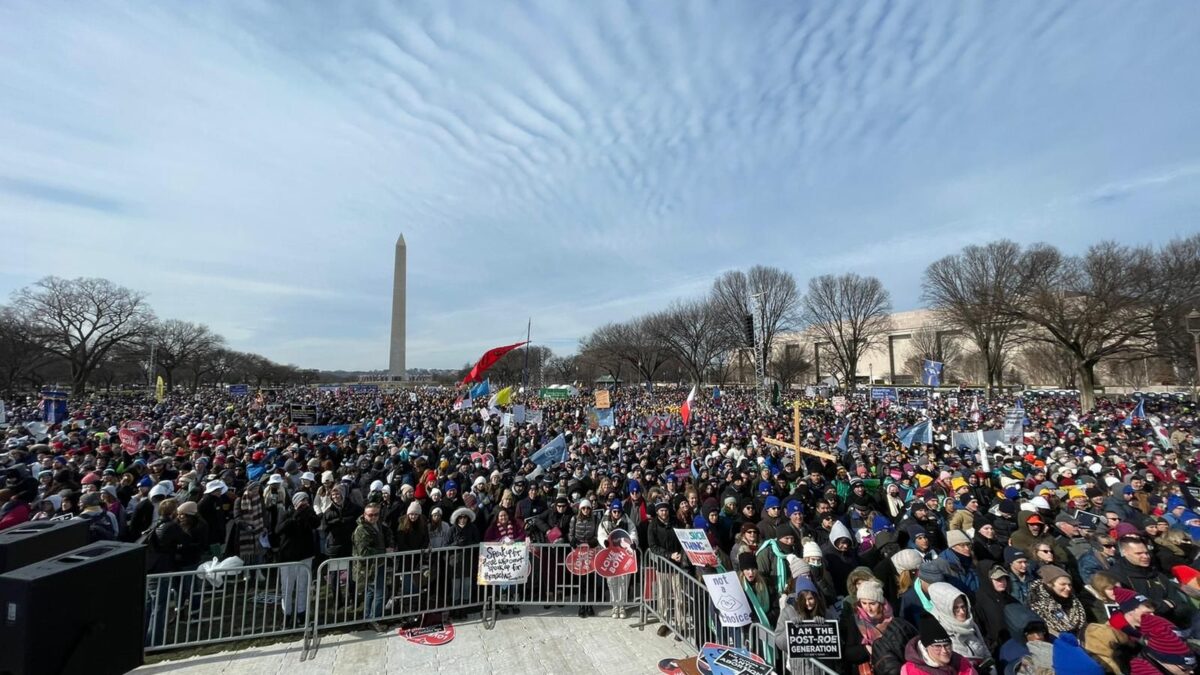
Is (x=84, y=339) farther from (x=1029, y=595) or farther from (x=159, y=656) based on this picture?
(x=1029, y=595)

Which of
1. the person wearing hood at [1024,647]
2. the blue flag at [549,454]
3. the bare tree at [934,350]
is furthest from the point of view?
the bare tree at [934,350]

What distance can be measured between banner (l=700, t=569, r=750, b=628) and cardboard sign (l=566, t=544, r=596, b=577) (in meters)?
1.78

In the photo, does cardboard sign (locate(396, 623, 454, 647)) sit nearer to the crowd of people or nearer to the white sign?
the crowd of people

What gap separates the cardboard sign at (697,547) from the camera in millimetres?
5676

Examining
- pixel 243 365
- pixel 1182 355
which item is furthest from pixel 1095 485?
pixel 243 365

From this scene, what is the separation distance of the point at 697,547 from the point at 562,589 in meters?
1.97

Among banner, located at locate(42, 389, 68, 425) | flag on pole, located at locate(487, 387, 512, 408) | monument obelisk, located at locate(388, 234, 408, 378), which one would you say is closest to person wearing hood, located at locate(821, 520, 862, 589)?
flag on pole, located at locate(487, 387, 512, 408)

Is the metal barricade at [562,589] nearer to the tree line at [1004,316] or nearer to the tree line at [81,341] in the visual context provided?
the tree line at [1004,316]

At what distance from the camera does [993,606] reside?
4.23m

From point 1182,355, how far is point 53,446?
152ft

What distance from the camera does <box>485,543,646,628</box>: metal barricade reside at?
6.40 metres

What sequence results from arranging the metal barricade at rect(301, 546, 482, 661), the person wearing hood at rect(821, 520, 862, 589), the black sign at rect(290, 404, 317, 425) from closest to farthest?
the person wearing hood at rect(821, 520, 862, 589) < the metal barricade at rect(301, 546, 482, 661) < the black sign at rect(290, 404, 317, 425)

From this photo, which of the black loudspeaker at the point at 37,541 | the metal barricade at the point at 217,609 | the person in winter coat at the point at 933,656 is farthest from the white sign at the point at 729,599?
the black loudspeaker at the point at 37,541

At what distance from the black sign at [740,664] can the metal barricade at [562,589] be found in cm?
241
